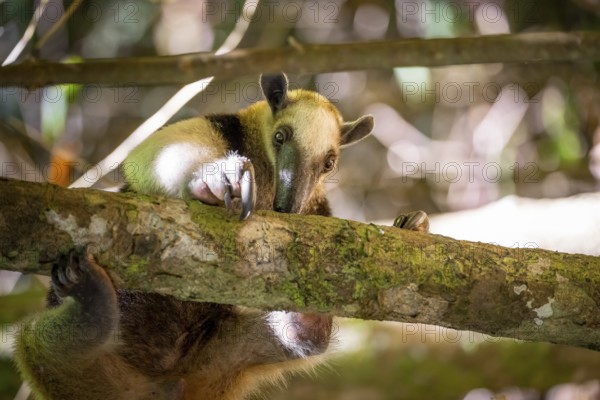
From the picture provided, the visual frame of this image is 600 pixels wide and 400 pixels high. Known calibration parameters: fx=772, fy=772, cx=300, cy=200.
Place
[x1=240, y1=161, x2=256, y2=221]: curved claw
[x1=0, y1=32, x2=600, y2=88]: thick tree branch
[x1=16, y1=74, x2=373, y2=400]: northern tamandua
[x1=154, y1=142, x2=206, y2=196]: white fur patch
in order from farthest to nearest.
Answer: [x1=0, y1=32, x2=600, y2=88]: thick tree branch < [x1=154, y1=142, x2=206, y2=196]: white fur patch < [x1=16, y1=74, x2=373, y2=400]: northern tamandua < [x1=240, y1=161, x2=256, y2=221]: curved claw

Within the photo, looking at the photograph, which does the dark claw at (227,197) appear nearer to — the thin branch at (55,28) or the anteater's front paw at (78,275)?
the anteater's front paw at (78,275)

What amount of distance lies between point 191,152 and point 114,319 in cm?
82

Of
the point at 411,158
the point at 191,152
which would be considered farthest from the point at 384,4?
the point at 191,152

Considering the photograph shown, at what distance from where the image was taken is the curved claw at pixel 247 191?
2.80 metres

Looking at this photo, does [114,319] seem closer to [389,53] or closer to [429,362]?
[389,53]

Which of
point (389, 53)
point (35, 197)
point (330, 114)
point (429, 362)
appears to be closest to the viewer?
point (35, 197)

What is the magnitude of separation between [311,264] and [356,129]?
6.32ft

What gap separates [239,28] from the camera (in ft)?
15.0

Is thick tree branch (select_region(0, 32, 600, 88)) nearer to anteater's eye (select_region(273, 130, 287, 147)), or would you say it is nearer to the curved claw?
anteater's eye (select_region(273, 130, 287, 147))

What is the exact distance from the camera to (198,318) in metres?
3.64

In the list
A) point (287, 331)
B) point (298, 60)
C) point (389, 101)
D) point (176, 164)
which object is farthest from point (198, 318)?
point (389, 101)

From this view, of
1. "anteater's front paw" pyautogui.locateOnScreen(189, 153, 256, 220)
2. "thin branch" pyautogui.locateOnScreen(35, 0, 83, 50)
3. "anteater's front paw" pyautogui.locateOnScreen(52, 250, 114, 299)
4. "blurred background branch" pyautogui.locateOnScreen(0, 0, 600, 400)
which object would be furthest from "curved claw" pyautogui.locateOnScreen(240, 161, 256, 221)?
"blurred background branch" pyautogui.locateOnScreen(0, 0, 600, 400)

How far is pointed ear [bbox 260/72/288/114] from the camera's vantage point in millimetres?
4252

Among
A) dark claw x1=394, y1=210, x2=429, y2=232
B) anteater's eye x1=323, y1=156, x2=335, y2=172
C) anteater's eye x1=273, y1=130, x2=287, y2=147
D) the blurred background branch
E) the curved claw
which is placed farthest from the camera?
the blurred background branch
